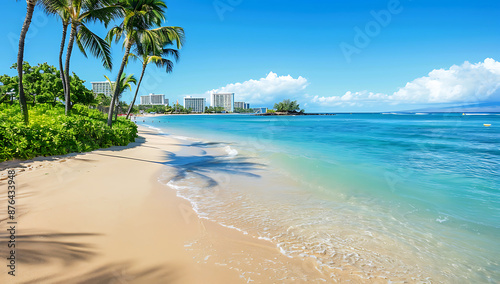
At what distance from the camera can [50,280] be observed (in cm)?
248

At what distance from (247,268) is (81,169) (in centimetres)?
629

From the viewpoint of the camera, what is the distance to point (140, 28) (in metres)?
15.1

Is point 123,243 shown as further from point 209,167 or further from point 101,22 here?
point 101,22

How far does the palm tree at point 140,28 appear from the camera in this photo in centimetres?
1398

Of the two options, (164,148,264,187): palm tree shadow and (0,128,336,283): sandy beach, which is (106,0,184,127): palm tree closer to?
(164,148,264,187): palm tree shadow

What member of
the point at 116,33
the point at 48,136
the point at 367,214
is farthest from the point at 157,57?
the point at 367,214

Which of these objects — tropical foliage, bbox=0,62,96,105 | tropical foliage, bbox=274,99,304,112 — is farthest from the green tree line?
tropical foliage, bbox=274,99,304,112

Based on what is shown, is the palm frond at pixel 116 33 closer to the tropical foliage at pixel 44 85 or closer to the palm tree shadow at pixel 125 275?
the tropical foliage at pixel 44 85

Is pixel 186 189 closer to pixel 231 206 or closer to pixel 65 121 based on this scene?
pixel 231 206


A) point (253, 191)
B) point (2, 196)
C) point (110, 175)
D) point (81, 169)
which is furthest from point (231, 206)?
point (81, 169)

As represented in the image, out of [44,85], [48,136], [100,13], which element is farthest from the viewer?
[44,85]

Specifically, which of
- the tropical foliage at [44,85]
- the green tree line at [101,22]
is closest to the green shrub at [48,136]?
the green tree line at [101,22]

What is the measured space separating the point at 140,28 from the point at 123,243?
15.3m

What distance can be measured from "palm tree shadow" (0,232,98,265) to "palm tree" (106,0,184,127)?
11577 millimetres
